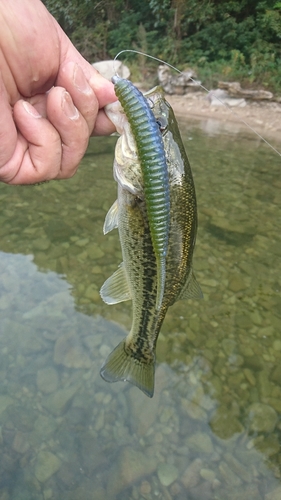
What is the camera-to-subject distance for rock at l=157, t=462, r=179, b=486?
3307mm

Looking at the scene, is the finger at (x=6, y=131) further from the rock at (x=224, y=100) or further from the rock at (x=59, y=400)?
the rock at (x=224, y=100)

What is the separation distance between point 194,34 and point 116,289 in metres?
17.5

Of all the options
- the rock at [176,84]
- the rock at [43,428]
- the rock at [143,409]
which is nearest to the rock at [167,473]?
the rock at [143,409]

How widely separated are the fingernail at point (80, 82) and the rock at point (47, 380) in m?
2.93

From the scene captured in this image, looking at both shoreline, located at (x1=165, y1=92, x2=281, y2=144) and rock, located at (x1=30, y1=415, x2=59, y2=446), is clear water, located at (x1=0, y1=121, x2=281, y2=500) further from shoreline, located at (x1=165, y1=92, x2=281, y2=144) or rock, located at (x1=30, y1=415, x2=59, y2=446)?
shoreline, located at (x1=165, y1=92, x2=281, y2=144)

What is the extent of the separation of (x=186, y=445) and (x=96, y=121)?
113 inches

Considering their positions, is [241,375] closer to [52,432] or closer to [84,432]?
[84,432]

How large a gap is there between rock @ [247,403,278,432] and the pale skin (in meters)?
3.00

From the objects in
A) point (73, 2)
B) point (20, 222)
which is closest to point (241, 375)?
point (20, 222)

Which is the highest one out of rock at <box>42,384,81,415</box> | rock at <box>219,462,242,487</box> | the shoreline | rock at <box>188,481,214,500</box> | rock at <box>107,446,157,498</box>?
rock at <box>42,384,81,415</box>

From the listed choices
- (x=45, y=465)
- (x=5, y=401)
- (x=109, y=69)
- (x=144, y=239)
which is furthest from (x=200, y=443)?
(x=109, y=69)

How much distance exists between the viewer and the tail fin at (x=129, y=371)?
2611 millimetres

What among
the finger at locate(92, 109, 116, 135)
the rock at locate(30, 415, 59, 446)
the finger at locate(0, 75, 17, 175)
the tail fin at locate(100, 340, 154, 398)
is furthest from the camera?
the rock at locate(30, 415, 59, 446)

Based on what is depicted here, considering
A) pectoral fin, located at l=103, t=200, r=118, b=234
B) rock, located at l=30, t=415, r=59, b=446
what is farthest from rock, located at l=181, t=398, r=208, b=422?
pectoral fin, located at l=103, t=200, r=118, b=234
